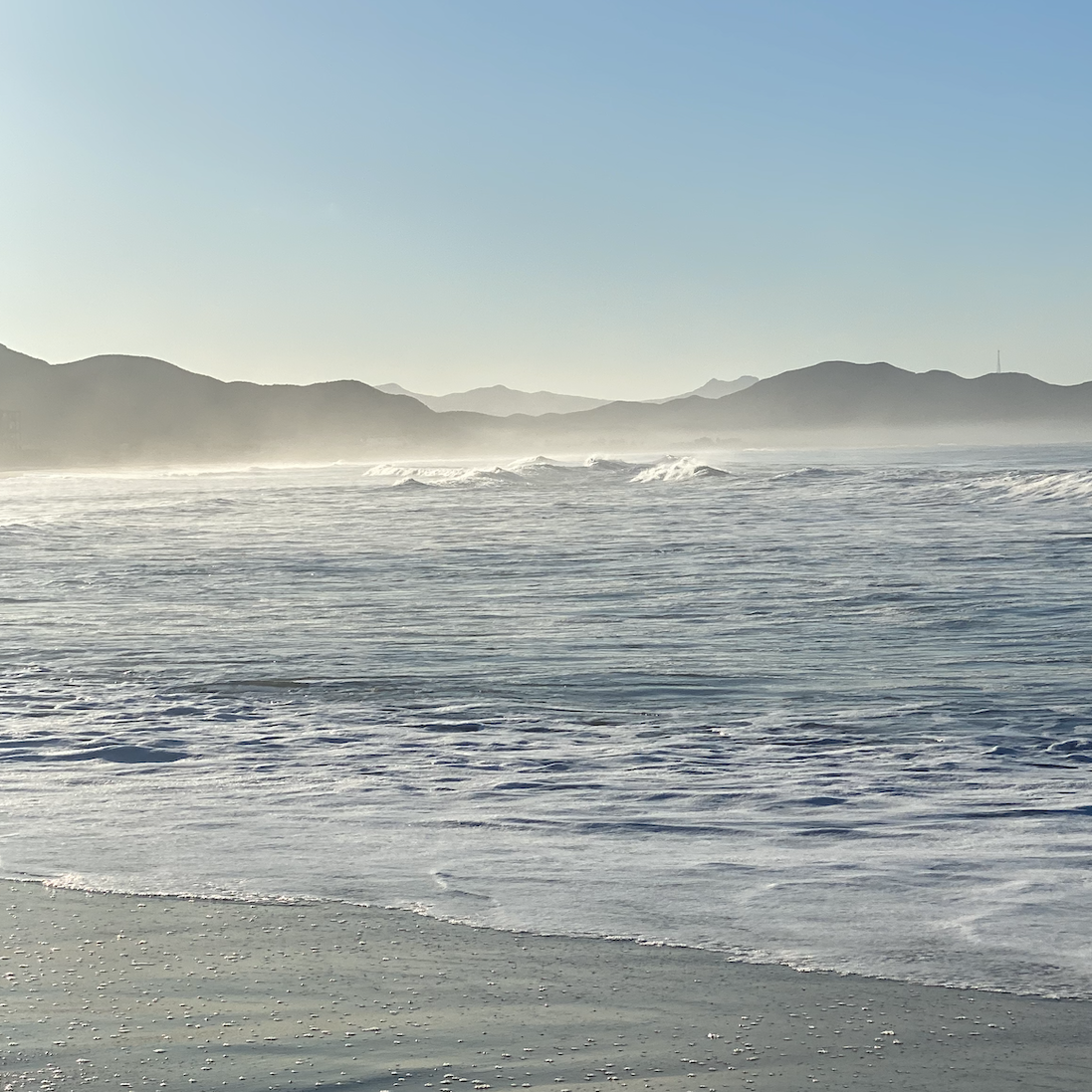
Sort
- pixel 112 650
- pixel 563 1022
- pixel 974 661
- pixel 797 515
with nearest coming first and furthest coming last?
pixel 563 1022
pixel 974 661
pixel 112 650
pixel 797 515

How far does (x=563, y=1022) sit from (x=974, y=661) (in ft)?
28.3

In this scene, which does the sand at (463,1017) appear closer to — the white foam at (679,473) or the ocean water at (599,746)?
the ocean water at (599,746)

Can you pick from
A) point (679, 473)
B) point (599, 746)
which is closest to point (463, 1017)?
point (599, 746)

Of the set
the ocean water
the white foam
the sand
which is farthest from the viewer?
the white foam

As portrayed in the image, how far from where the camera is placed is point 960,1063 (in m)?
3.84

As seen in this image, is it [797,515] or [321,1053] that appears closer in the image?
[321,1053]

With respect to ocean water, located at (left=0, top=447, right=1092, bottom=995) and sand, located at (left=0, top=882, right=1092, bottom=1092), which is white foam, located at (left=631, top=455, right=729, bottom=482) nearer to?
ocean water, located at (left=0, top=447, right=1092, bottom=995)

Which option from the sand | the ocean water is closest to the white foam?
the ocean water

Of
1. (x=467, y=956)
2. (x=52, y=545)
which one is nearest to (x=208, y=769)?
(x=467, y=956)

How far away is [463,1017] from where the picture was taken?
419 cm

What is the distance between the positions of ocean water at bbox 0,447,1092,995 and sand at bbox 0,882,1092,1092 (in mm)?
338

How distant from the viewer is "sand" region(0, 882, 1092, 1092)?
3.79 metres

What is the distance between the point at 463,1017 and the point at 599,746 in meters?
4.75

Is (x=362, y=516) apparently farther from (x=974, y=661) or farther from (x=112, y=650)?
(x=974, y=661)
